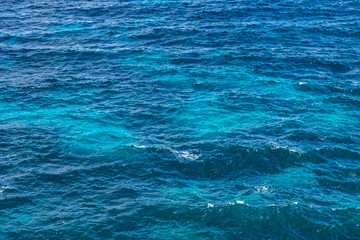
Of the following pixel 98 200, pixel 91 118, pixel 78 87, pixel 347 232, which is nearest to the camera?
pixel 347 232

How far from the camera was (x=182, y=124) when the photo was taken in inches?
3907

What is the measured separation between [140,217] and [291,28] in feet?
324

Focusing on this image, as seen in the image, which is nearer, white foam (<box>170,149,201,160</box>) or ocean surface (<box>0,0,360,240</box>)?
ocean surface (<box>0,0,360,240</box>)

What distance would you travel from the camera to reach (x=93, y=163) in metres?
86.8

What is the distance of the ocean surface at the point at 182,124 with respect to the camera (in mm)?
73062

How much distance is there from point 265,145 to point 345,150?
1563cm

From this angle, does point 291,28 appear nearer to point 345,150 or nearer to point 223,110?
point 223,110

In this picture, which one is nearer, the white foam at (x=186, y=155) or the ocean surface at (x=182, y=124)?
the ocean surface at (x=182, y=124)

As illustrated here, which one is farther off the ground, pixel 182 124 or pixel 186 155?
Result: pixel 186 155

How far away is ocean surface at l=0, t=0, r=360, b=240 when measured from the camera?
240 ft

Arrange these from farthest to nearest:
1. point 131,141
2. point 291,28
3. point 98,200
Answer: point 291,28, point 131,141, point 98,200

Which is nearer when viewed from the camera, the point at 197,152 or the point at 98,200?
the point at 98,200

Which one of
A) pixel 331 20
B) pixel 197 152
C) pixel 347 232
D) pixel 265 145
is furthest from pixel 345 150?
pixel 331 20

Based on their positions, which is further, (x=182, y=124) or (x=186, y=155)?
(x=182, y=124)
